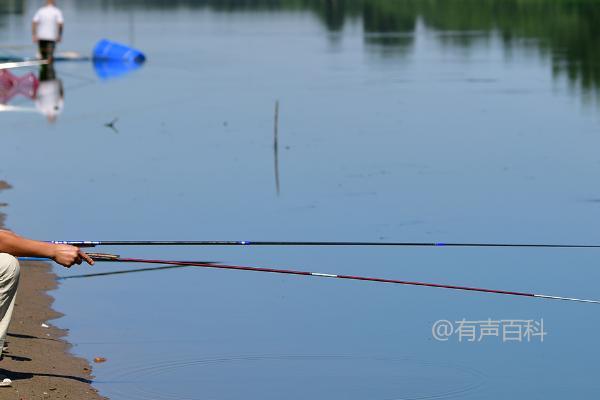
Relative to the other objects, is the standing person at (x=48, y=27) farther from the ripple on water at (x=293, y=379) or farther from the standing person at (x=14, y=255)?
the standing person at (x=14, y=255)

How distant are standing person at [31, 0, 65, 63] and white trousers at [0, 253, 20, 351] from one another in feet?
96.9

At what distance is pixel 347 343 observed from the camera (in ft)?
37.6

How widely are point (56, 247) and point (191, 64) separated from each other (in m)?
33.3

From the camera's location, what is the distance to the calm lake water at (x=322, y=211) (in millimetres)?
10867

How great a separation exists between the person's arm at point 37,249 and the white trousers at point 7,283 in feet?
0.17

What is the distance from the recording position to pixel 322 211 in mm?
17438

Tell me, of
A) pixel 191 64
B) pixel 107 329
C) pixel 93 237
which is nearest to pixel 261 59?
pixel 191 64

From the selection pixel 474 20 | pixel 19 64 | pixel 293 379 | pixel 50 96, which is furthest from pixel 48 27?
pixel 474 20

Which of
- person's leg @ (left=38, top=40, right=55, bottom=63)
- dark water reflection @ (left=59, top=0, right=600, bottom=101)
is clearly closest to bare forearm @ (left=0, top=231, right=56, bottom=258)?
dark water reflection @ (left=59, top=0, right=600, bottom=101)

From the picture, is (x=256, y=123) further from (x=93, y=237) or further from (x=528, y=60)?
(x=528, y=60)

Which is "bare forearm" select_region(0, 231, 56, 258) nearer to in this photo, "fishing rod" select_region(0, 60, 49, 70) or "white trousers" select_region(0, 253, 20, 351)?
"white trousers" select_region(0, 253, 20, 351)

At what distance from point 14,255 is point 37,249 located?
14 centimetres

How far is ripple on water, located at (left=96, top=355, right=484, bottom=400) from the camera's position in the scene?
10.1 meters

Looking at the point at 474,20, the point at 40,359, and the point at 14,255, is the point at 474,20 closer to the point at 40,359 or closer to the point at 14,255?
the point at 40,359
